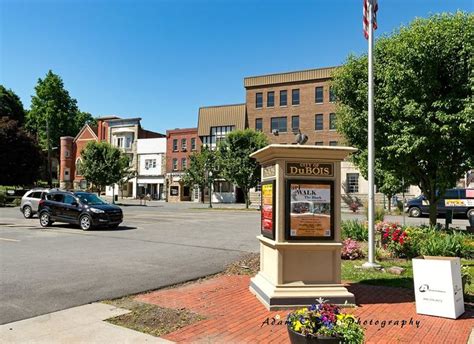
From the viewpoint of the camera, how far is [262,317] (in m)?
5.76

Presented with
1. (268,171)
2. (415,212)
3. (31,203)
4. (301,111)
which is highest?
(301,111)

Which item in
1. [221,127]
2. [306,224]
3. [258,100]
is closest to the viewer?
[306,224]

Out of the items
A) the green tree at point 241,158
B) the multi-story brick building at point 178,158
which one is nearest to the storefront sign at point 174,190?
the multi-story brick building at point 178,158

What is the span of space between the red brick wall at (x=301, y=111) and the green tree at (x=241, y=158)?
13.6 metres

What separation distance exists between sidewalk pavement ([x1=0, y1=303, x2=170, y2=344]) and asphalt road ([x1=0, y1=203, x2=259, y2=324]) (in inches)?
16.7

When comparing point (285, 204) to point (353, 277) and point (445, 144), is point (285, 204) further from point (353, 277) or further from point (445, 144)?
point (445, 144)

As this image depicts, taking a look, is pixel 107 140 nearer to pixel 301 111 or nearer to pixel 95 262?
pixel 301 111

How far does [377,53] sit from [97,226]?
13.5 meters

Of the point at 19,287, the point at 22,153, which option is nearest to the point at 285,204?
the point at 19,287

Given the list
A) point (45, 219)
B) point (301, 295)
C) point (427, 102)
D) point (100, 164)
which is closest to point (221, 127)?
point (100, 164)

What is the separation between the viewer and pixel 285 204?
630 centimetres

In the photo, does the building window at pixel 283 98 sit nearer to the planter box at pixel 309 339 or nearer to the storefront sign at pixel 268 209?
the storefront sign at pixel 268 209

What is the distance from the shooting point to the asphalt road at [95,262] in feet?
22.4

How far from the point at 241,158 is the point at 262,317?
33434 mm
